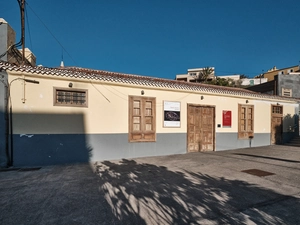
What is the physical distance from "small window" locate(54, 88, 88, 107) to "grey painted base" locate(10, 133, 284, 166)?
1273mm

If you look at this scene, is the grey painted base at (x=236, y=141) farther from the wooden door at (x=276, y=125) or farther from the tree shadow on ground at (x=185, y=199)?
the tree shadow on ground at (x=185, y=199)

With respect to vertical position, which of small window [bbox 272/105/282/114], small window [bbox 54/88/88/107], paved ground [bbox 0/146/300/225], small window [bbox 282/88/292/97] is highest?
→ small window [bbox 282/88/292/97]

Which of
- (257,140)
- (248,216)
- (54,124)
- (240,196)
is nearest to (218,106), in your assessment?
(257,140)

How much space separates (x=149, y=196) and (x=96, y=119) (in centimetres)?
435

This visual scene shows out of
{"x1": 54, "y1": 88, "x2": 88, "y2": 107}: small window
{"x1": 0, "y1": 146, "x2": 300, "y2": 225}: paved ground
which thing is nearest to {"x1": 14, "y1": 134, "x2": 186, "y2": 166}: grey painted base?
{"x1": 0, "y1": 146, "x2": 300, "y2": 225}: paved ground

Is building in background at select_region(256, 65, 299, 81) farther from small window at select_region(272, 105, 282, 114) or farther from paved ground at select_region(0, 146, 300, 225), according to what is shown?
paved ground at select_region(0, 146, 300, 225)

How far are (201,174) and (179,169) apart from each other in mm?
817

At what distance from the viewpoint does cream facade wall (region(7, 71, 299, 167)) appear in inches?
238

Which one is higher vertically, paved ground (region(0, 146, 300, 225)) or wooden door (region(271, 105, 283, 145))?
wooden door (region(271, 105, 283, 145))

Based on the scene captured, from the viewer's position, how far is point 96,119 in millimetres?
6949

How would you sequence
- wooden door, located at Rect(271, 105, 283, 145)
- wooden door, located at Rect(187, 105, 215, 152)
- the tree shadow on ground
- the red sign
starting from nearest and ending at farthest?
1. the tree shadow on ground
2. wooden door, located at Rect(187, 105, 215, 152)
3. the red sign
4. wooden door, located at Rect(271, 105, 283, 145)

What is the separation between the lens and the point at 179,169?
5703 mm

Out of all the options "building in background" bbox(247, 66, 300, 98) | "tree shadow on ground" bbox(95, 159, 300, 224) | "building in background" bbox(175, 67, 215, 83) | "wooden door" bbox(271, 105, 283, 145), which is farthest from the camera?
"building in background" bbox(175, 67, 215, 83)

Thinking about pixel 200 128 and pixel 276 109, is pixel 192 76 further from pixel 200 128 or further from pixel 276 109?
pixel 200 128
